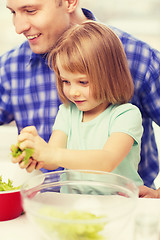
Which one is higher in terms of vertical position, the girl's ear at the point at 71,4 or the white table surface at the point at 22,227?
the girl's ear at the point at 71,4

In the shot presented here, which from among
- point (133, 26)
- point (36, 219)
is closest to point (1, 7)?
point (133, 26)

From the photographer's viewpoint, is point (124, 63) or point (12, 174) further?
point (124, 63)

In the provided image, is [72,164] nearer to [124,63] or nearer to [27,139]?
[27,139]

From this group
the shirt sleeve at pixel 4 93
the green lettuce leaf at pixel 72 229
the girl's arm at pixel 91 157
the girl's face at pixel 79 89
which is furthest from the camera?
the shirt sleeve at pixel 4 93

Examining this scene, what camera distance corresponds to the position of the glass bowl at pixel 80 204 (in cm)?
57

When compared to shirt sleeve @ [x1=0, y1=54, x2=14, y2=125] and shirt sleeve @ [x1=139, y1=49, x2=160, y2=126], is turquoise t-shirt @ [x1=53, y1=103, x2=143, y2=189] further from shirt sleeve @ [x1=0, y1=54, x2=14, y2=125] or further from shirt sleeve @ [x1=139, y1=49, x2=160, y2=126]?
shirt sleeve @ [x1=0, y1=54, x2=14, y2=125]

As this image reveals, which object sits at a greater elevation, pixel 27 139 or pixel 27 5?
pixel 27 5

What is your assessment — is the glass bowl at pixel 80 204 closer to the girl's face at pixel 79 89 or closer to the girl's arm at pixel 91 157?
the girl's arm at pixel 91 157

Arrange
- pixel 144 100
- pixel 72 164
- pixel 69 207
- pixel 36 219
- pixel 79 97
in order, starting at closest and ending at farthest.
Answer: pixel 36 219 → pixel 69 207 → pixel 72 164 → pixel 79 97 → pixel 144 100

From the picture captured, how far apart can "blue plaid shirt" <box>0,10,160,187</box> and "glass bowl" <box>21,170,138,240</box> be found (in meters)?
0.72

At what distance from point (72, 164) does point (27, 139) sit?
7.3 inches

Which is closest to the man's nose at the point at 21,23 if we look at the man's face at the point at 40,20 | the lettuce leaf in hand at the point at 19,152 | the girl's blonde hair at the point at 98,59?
the man's face at the point at 40,20

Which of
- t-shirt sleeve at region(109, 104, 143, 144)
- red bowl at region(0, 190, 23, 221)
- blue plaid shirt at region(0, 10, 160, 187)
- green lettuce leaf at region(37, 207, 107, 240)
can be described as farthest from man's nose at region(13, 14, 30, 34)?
green lettuce leaf at region(37, 207, 107, 240)

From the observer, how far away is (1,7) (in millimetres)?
1921
